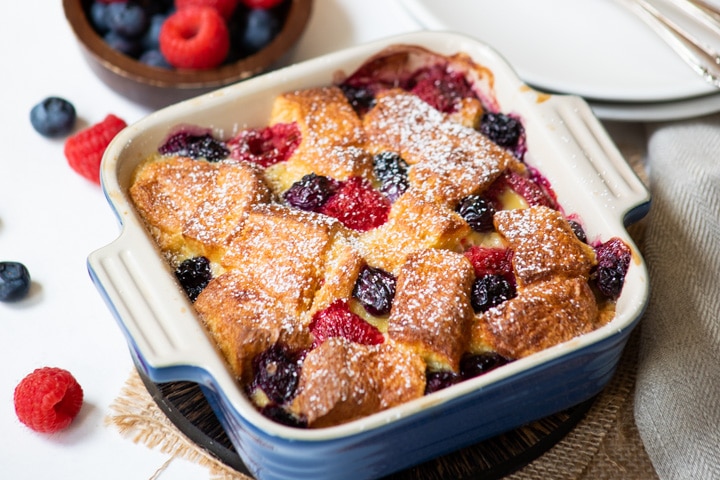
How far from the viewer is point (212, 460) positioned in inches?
67.7

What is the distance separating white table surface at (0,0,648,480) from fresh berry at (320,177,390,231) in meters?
0.55

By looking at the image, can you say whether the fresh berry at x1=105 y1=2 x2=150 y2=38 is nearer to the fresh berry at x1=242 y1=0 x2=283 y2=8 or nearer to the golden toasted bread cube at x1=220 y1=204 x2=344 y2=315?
the fresh berry at x1=242 y1=0 x2=283 y2=8

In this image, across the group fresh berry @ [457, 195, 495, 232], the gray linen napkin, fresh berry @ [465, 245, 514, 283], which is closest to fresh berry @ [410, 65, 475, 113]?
fresh berry @ [457, 195, 495, 232]

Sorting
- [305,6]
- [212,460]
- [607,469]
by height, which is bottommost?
[212,460]

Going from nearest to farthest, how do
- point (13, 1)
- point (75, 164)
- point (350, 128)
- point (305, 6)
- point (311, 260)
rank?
point (311, 260) < point (350, 128) < point (75, 164) < point (305, 6) < point (13, 1)

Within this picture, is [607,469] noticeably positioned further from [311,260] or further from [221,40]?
[221,40]

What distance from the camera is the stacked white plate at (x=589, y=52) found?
2.24 metres

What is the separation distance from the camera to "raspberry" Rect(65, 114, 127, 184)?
215 centimetres

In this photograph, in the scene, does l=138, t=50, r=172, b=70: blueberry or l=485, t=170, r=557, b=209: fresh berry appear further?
l=138, t=50, r=172, b=70: blueberry

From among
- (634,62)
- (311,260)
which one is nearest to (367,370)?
(311,260)

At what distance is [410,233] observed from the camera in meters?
1.70

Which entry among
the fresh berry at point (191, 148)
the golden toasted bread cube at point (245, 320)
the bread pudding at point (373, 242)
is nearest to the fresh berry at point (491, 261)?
the bread pudding at point (373, 242)

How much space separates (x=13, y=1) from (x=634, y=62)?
1.78m

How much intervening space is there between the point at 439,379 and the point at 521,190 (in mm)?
492
